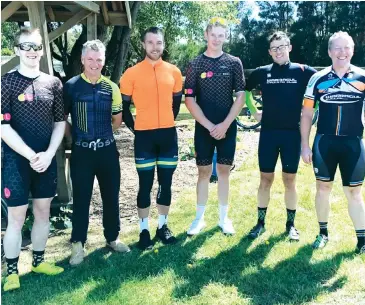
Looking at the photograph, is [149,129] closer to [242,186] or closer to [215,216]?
[215,216]

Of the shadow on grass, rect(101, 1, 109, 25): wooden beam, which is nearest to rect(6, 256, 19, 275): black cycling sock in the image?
the shadow on grass

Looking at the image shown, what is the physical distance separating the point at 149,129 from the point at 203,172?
789mm

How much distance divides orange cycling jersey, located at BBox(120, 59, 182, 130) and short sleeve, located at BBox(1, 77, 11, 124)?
1.07 meters

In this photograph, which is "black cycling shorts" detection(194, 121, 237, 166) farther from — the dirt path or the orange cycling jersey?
the dirt path

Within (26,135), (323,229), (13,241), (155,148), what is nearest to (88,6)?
(155,148)

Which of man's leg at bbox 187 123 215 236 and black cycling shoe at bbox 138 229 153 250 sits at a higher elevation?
man's leg at bbox 187 123 215 236

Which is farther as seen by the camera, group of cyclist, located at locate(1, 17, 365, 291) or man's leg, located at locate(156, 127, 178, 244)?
man's leg, located at locate(156, 127, 178, 244)

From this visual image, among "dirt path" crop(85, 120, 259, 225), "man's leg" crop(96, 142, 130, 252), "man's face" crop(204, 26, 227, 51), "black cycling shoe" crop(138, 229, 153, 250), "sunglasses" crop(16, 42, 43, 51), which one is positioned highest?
"man's face" crop(204, 26, 227, 51)

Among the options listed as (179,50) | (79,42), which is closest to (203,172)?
(79,42)

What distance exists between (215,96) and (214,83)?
0.43 ft

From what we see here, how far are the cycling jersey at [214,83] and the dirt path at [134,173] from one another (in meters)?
1.78

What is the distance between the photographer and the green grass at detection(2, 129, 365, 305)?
3.45 meters

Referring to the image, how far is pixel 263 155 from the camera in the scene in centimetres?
441

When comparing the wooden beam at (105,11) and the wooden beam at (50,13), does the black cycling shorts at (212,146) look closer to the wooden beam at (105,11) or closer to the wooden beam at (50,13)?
the wooden beam at (105,11)
